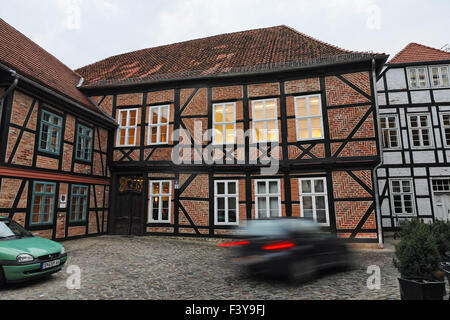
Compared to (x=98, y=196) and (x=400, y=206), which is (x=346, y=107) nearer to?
(x=400, y=206)

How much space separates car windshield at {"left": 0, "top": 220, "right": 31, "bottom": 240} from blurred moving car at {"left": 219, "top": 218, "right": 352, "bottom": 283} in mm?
4311

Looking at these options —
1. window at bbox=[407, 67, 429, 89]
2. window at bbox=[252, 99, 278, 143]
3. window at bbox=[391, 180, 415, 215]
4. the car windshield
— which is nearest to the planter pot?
the car windshield

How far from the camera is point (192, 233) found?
1041 cm

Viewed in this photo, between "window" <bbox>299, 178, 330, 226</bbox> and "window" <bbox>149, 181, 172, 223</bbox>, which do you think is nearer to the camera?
"window" <bbox>299, 178, 330, 226</bbox>

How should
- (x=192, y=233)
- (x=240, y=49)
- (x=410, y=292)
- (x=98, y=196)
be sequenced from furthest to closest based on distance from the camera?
(x=240, y=49) < (x=98, y=196) < (x=192, y=233) < (x=410, y=292)

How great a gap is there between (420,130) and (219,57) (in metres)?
11.3

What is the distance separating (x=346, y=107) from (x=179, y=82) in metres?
7.18

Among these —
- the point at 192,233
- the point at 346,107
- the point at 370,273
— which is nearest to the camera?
the point at 370,273

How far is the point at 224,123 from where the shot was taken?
10938 mm

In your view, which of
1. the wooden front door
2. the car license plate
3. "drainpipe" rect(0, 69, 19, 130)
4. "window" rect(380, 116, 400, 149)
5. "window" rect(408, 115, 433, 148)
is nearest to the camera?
the car license plate

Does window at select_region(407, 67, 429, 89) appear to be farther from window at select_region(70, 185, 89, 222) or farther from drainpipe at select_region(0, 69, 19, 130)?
drainpipe at select_region(0, 69, 19, 130)

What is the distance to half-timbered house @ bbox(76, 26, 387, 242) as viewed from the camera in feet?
31.0

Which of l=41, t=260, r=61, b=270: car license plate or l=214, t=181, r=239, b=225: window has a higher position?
l=214, t=181, r=239, b=225: window
